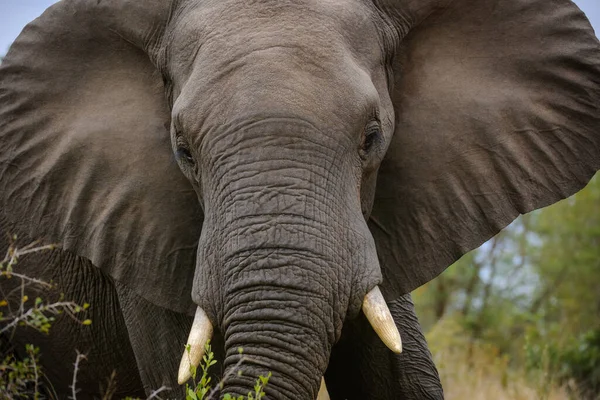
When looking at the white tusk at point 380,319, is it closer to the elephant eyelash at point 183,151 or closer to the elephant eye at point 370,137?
the elephant eye at point 370,137

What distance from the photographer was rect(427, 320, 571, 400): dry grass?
8578 millimetres

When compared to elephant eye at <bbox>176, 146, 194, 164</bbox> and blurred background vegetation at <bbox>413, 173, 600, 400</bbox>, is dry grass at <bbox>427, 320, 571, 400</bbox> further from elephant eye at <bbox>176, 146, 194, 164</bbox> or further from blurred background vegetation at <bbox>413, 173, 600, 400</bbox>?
elephant eye at <bbox>176, 146, 194, 164</bbox>

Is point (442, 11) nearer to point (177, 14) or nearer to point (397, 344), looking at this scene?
point (177, 14)

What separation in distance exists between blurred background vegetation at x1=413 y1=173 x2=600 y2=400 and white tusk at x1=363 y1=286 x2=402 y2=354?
568 cm

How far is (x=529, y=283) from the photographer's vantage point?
19.1 m

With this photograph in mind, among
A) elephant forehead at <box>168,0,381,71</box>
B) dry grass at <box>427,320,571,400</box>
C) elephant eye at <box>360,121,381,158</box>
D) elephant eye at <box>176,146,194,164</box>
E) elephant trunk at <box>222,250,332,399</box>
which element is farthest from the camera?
dry grass at <box>427,320,571,400</box>

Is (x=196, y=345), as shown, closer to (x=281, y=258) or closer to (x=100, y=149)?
(x=281, y=258)

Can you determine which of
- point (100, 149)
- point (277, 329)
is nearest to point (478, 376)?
point (100, 149)

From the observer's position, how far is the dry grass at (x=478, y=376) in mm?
8578

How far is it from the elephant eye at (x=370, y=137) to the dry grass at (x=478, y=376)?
9.50ft

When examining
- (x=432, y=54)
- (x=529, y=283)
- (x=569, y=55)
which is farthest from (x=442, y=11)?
(x=529, y=283)

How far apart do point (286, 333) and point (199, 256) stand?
51 cm

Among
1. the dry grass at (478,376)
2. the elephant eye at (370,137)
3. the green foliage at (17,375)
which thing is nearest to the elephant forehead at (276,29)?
the elephant eye at (370,137)

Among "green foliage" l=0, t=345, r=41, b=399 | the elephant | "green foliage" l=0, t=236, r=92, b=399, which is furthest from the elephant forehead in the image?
"green foliage" l=0, t=345, r=41, b=399
